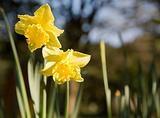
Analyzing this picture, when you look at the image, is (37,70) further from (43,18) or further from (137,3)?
(137,3)

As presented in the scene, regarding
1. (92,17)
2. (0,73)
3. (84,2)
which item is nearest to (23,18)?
(84,2)

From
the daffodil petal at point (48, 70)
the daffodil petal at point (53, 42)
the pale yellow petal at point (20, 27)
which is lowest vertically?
the daffodil petal at point (48, 70)

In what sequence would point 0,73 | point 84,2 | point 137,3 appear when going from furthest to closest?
point 0,73
point 137,3
point 84,2

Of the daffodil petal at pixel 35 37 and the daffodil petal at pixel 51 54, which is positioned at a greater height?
the daffodil petal at pixel 35 37

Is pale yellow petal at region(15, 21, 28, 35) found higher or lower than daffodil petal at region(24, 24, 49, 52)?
higher

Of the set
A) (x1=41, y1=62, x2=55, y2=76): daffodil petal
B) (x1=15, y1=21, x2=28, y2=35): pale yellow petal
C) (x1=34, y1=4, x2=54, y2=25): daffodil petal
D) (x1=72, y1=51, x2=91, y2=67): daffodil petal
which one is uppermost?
(x1=34, y1=4, x2=54, y2=25): daffodil petal

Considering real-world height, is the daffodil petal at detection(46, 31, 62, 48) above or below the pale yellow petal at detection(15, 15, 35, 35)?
below

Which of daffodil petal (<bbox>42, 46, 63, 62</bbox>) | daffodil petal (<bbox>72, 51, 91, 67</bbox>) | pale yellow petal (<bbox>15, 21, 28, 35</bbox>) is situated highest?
pale yellow petal (<bbox>15, 21, 28, 35</bbox>)
